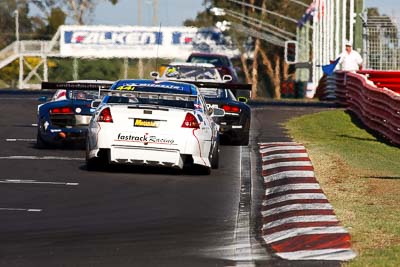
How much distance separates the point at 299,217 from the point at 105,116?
17.6 feet

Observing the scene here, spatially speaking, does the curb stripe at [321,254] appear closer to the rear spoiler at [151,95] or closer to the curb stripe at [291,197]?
the curb stripe at [291,197]

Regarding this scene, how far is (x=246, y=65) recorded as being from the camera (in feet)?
288

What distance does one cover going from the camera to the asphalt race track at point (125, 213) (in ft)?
33.4

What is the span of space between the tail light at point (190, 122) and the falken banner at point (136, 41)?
66.3 metres

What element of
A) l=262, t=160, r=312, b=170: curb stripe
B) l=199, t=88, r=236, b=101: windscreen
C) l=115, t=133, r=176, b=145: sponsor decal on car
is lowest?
l=262, t=160, r=312, b=170: curb stripe

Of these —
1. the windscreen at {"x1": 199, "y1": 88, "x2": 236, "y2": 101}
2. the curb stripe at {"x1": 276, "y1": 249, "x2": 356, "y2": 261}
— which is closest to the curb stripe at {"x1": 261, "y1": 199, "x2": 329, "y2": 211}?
the curb stripe at {"x1": 276, "y1": 249, "x2": 356, "y2": 261}

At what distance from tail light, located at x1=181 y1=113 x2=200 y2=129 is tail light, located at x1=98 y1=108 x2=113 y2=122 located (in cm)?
97

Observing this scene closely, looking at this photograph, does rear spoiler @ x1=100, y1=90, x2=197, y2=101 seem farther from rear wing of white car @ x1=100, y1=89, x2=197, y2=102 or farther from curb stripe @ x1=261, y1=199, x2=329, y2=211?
curb stripe @ x1=261, y1=199, x2=329, y2=211

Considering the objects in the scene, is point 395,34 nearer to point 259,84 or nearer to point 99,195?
point 99,195

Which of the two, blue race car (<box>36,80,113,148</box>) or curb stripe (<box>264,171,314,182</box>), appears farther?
blue race car (<box>36,80,113,148</box>)

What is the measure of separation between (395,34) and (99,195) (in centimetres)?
2306

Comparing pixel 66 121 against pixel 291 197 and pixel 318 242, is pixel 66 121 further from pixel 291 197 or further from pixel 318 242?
pixel 318 242

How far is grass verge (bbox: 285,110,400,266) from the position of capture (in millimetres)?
10477

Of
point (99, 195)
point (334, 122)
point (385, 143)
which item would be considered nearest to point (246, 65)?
point (334, 122)
